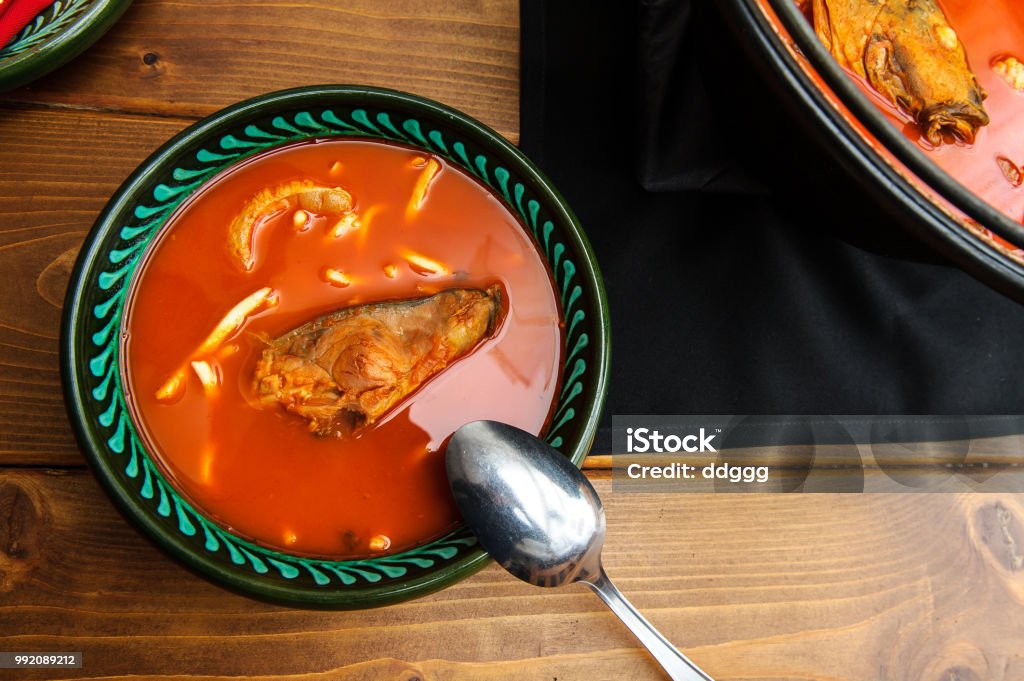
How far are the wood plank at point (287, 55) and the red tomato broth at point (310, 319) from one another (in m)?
0.23

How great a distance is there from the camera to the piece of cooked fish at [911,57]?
1.01m

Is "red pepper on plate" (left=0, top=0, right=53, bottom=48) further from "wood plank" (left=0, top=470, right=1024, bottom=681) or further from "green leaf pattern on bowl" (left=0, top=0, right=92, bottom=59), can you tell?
"wood plank" (left=0, top=470, right=1024, bottom=681)

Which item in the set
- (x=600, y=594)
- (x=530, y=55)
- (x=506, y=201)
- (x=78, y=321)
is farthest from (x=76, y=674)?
(x=530, y=55)

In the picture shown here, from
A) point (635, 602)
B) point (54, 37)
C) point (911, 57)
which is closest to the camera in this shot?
point (911, 57)

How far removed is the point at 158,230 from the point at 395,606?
0.66 meters

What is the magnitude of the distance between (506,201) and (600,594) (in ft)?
1.96

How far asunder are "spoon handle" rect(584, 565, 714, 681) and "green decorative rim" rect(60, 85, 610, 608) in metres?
0.25

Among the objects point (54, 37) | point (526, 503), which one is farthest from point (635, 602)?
point (54, 37)

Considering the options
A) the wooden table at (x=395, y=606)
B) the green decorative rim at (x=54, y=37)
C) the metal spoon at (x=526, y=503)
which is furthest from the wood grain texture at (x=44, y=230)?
the metal spoon at (x=526, y=503)

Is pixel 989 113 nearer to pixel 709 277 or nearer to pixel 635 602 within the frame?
pixel 709 277

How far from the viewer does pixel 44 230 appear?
1.22 meters

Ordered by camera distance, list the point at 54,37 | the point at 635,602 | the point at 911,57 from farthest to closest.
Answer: the point at 635,602
the point at 54,37
the point at 911,57

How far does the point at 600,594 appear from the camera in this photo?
3.86ft

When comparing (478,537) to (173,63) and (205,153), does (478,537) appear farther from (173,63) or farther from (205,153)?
(173,63)
